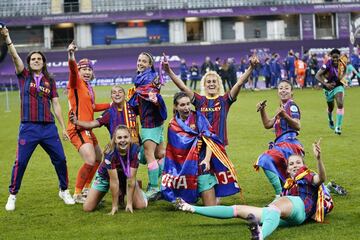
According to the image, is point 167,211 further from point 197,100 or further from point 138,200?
point 197,100

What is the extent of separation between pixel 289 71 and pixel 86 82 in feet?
84.8

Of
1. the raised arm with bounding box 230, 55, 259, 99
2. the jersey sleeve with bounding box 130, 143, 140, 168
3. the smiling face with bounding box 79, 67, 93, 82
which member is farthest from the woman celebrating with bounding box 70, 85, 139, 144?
the raised arm with bounding box 230, 55, 259, 99

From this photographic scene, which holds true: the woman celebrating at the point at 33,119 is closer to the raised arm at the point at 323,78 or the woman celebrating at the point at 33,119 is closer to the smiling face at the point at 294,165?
the smiling face at the point at 294,165

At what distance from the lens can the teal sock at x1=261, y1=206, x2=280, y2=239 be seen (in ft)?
20.4

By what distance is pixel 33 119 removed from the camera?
8.41 metres

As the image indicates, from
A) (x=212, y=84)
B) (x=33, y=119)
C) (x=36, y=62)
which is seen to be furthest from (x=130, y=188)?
(x=36, y=62)

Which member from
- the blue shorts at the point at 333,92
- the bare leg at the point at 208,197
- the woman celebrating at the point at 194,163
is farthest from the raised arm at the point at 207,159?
the blue shorts at the point at 333,92

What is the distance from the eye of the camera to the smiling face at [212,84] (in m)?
8.52

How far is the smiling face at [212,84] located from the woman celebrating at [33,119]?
2004 millimetres

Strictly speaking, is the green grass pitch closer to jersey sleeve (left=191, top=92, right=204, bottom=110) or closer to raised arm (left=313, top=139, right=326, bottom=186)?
raised arm (left=313, top=139, right=326, bottom=186)

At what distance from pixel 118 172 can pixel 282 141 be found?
7.23 feet

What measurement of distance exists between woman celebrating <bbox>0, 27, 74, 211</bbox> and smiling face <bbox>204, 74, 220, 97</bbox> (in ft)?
6.57

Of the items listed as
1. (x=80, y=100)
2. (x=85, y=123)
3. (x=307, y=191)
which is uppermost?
(x=80, y=100)

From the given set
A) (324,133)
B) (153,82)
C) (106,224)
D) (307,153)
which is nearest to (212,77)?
(153,82)
